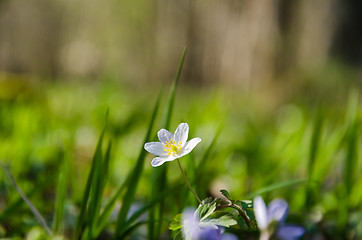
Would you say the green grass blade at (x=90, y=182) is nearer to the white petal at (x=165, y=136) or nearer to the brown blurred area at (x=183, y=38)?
the white petal at (x=165, y=136)

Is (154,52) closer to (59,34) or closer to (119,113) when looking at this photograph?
(59,34)

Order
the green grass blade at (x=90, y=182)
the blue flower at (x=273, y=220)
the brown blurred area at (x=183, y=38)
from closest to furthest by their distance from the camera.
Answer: the blue flower at (x=273, y=220) → the green grass blade at (x=90, y=182) → the brown blurred area at (x=183, y=38)

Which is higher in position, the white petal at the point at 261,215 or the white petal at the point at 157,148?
the white petal at the point at 157,148

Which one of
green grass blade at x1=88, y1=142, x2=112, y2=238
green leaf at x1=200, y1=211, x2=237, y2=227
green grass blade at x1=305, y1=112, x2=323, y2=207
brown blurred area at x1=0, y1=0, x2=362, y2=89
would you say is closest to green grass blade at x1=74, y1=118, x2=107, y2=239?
green grass blade at x1=88, y1=142, x2=112, y2=238

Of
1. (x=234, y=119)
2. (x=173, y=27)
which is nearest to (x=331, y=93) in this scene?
(x=234, y=119)

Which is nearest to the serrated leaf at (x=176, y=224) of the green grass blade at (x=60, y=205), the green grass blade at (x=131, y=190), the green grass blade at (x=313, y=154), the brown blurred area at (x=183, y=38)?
the green grass blade at (x=131, y=190)

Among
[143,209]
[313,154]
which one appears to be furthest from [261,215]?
[313,154]
